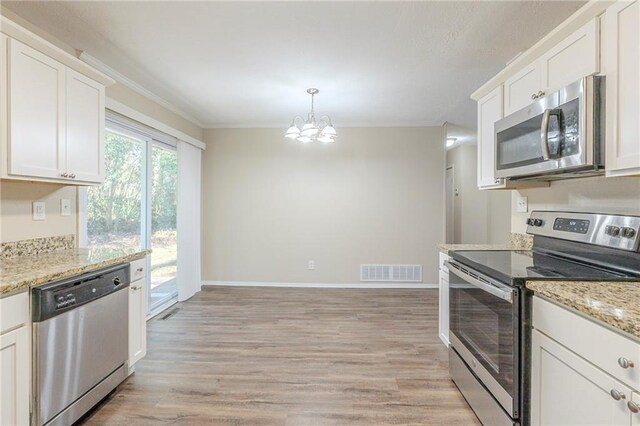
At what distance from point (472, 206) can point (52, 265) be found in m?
6.57

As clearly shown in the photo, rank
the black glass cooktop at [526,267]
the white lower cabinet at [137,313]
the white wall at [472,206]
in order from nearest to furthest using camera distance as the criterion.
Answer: the black glass cooktop at [526,267] < the white lower cabinet at [137,313] < the white wall at [472,206]

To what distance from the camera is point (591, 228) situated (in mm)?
1634

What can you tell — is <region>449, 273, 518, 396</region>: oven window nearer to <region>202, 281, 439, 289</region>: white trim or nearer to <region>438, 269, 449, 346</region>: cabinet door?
<region>438, 269, 449, 346</region>: cabinet door

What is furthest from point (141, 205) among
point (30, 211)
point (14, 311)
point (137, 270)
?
point (14, 311)

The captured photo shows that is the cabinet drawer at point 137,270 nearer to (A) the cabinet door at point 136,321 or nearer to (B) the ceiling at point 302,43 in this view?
(A) the cabinet door at point 136,321

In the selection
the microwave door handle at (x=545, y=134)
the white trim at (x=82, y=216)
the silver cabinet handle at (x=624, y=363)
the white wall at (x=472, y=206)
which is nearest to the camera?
the silver cabinet handle at (x=624, y=363)

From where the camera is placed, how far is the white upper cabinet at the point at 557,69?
146 centimetres

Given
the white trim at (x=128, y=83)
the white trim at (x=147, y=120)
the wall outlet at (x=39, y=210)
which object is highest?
the white trim at (x=128, y=83)

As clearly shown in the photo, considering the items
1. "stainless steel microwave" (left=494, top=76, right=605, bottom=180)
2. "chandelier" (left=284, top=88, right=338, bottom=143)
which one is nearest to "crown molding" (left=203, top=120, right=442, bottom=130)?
"chandelier" (left=284, top=88, right=338, bottom=143)

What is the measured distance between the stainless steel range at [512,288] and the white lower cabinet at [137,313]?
2239 millimetres

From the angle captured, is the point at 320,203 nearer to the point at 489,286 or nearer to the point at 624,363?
the point at 489,286

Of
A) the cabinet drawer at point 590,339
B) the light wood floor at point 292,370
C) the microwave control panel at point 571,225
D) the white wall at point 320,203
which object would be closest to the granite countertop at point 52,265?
the light wood floor at point 292,370

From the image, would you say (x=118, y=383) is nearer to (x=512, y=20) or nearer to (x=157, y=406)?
(x=157, y=406)

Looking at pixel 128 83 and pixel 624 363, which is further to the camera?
pixel 128 83
